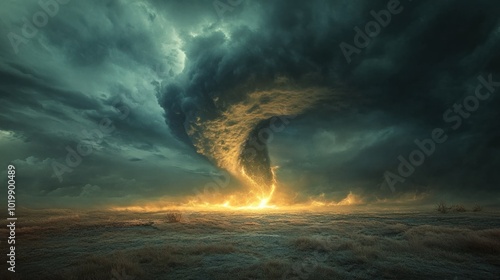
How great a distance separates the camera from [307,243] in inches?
666

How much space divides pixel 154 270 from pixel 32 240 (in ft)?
51.1

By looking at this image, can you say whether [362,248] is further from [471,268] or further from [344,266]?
[471,268]

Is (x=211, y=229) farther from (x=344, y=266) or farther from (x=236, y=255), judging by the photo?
(x=344, y=266)

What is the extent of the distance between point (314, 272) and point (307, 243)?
6096 mm

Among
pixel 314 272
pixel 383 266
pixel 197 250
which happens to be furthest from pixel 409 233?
pixel 197 250

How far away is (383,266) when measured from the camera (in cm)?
1153

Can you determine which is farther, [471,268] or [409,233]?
[409,233]

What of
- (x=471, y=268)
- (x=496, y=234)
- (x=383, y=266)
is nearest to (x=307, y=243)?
(x=383, y=266)

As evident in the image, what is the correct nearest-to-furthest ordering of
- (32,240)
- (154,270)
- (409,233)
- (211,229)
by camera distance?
(154,270)
(409,233)
(32,240)
(211,229)

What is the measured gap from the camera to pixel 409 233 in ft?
63.5

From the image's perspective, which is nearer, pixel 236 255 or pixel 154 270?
pixel 154 270

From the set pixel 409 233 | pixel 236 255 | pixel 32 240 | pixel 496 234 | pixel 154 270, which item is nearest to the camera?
pixel 154 270

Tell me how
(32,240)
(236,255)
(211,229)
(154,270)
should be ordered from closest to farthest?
(154,270)
(236,255)
(32,240)
(211,229)

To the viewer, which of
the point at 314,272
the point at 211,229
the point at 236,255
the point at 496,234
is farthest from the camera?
the point at 211,229
